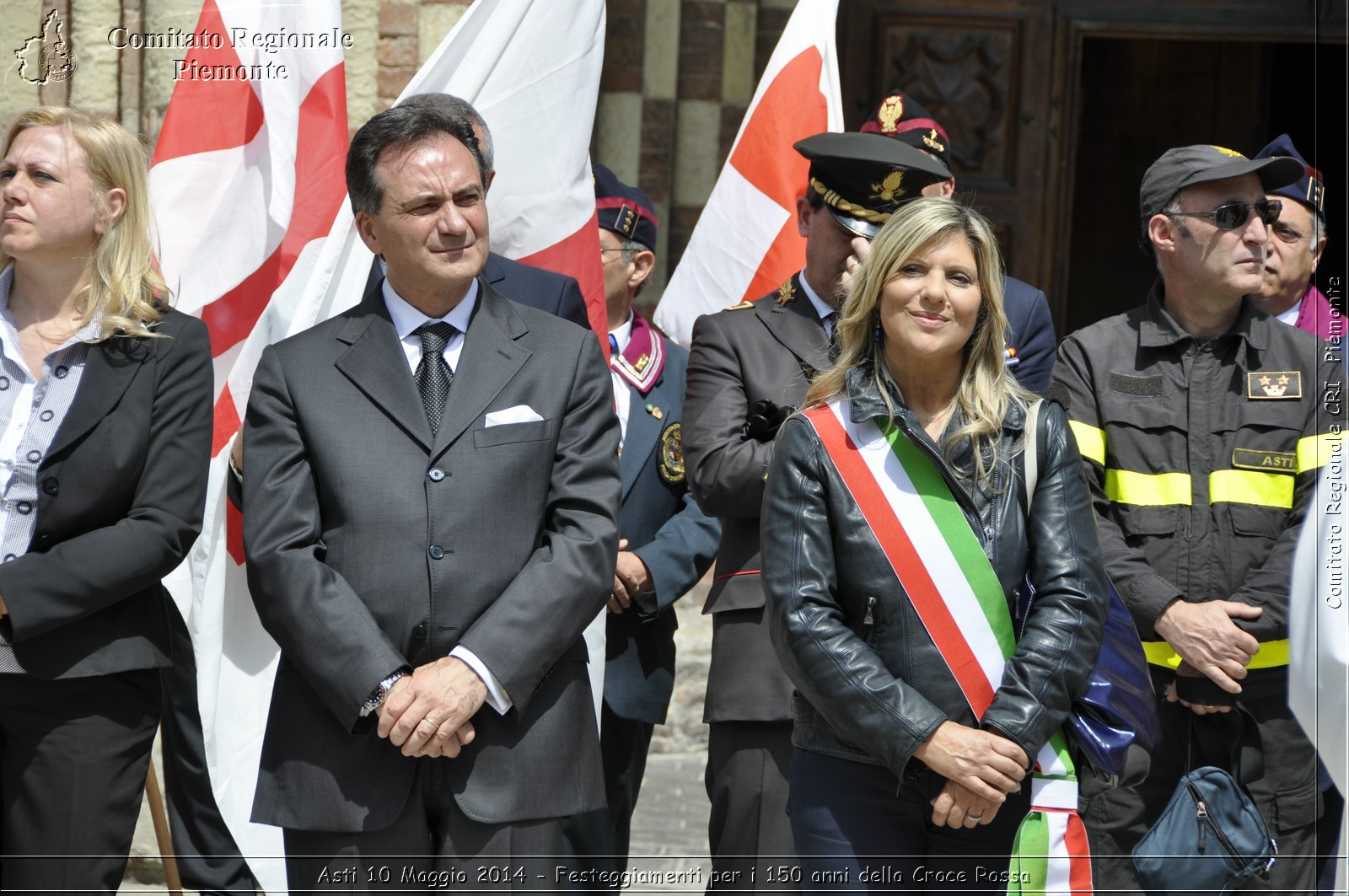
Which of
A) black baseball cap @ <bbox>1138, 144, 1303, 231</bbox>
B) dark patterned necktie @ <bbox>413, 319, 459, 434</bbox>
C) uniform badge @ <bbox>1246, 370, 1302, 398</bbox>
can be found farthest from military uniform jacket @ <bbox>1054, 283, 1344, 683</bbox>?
dark patterned necktie @ <bbox>413, 319, 459, 434</bbox>

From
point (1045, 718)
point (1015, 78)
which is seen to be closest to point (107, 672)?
point (1045, 718)

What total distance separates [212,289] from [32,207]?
105 centimetres

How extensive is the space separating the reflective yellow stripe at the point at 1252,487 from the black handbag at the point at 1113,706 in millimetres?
851

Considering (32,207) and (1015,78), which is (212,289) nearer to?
(32,207)

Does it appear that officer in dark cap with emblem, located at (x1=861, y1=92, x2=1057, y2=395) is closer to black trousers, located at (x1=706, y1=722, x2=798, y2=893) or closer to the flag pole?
black trousers, located at (x1=706, y1=722, x2=798, y2=893)

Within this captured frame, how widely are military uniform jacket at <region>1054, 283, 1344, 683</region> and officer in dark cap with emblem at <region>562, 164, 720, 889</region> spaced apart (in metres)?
1.10

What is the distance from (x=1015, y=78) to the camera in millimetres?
6617

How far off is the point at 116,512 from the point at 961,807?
1.83m

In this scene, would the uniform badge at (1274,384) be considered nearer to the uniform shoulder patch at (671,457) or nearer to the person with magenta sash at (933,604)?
the person with magenta sash at (933,604)

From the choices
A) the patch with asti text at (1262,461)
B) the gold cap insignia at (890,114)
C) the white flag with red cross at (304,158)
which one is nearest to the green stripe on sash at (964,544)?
the patch with asti text at (1262,461)

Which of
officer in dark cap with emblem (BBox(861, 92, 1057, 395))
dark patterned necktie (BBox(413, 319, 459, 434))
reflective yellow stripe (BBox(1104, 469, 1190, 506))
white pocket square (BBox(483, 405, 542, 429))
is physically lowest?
reflective yellow stripe (BBox(1104, 469, 1190, 506))

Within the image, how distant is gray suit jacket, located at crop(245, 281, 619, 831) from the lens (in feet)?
9.62

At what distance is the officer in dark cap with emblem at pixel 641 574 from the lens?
164 inches

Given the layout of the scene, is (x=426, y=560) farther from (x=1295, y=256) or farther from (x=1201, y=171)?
(x=1295, y=256)
